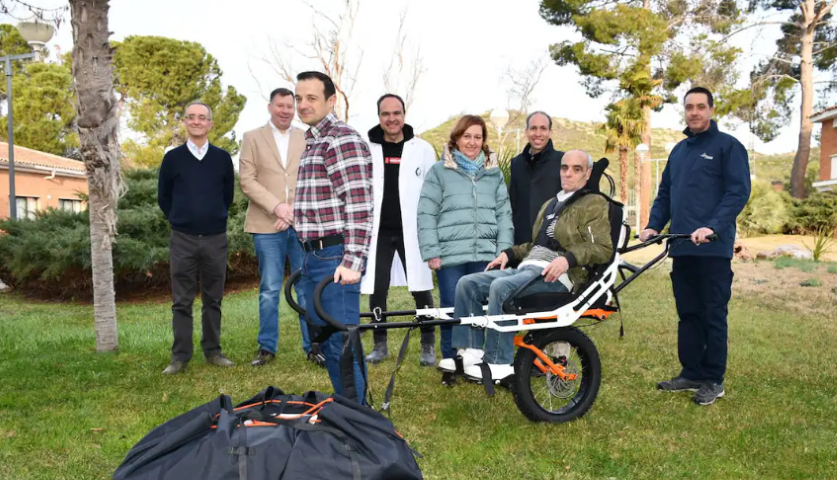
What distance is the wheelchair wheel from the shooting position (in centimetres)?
462

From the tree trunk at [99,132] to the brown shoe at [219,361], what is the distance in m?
1.39

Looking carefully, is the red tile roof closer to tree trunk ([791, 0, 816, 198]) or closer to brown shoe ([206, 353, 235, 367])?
brown shoe ([206, 353, 235, 367])

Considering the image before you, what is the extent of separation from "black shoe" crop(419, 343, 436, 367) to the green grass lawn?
4.1 inches

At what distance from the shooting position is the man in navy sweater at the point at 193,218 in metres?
6.04

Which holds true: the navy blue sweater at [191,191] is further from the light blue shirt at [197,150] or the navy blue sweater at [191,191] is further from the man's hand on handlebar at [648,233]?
the man's hand on handlebar at [648,233]

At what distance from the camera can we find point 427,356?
6.61m

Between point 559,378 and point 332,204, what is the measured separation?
2154 millimetres

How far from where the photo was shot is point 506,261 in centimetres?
514

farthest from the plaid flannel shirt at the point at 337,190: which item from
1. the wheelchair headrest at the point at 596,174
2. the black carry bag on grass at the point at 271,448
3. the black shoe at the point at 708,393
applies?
the black shoe at the point at 708,393

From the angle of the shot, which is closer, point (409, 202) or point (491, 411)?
point (491, 411)

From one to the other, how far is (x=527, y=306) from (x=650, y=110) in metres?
33.0

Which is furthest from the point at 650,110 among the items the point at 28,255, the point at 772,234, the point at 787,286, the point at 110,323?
the point at 110,323

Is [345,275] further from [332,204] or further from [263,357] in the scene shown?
[263,357]

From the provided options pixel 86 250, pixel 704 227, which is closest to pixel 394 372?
pixel 704 227
